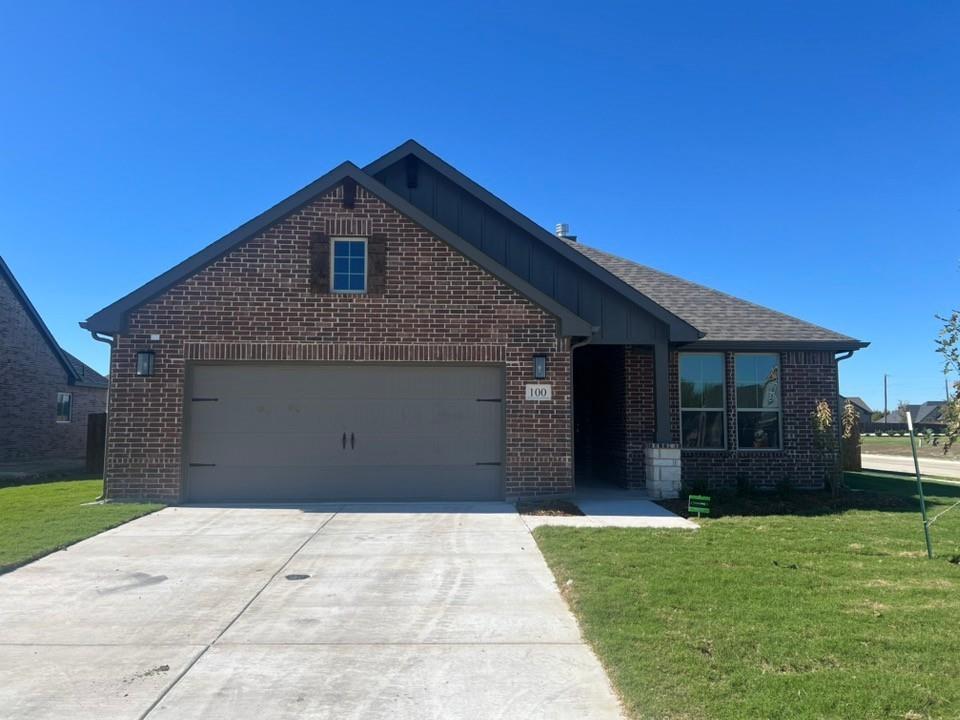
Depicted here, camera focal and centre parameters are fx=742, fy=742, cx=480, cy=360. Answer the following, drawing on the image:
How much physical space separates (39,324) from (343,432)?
17.2 meters

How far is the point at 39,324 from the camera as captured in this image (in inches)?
942

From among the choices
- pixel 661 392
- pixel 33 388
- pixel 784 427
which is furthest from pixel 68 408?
→ pixel 784 427

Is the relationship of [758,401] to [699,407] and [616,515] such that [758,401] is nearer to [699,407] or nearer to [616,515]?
[699,407]

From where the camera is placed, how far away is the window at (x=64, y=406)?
25203 mm

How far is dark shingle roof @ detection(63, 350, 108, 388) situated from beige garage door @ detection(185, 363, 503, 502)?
17124 millimetres

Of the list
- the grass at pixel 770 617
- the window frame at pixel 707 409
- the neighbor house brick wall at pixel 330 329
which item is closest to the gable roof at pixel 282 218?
the neighbor house brick wall at pixel 330 329

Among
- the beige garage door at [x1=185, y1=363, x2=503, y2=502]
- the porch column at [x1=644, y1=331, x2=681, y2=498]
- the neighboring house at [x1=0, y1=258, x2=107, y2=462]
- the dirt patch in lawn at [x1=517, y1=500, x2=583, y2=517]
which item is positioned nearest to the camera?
the dirt patch in lawn at [x1=517, y1=500, x2=583, y2=517]

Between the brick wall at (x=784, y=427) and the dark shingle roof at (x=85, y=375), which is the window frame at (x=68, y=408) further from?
the brick wall at (x=784, y=427)

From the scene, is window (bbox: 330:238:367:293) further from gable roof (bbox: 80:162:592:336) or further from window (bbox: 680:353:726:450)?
window (bbox: 680:353:726:450)

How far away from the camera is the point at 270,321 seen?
38.3 feet

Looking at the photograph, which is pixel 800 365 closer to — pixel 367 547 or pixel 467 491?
pixel 467 491

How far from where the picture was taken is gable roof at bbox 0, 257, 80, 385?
2246 centimetres

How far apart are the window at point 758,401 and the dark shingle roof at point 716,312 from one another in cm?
53

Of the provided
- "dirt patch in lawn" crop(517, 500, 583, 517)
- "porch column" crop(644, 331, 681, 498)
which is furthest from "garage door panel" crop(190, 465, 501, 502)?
"porch column" crop(644, 331, 681, 498)
